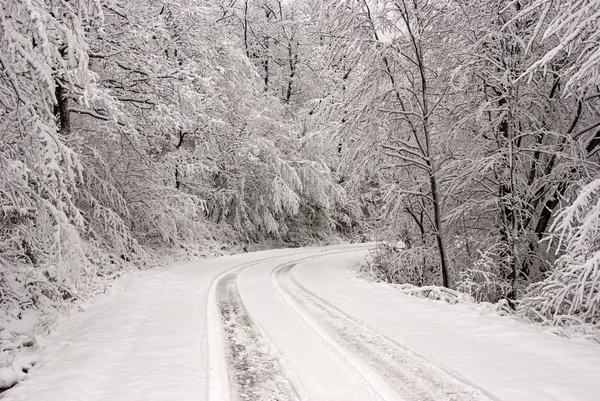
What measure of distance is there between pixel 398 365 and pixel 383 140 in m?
6.97

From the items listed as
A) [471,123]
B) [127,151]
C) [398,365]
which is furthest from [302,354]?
[127,151]

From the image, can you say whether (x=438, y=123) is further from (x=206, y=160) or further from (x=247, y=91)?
(x=247, y=91)

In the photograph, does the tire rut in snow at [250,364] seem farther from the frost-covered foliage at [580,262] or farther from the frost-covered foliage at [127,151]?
the frost-covered foliage at [580,262]

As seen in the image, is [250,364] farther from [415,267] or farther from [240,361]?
[415,267]

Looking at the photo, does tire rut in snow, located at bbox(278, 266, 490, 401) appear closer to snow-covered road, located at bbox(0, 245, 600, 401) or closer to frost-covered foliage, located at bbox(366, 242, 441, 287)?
snow-covered road, located at bbox(0, 245, 600, 401)

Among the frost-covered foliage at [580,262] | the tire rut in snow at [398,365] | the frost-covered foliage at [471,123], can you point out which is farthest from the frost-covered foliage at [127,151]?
the frost-covered foliage at [580,262]

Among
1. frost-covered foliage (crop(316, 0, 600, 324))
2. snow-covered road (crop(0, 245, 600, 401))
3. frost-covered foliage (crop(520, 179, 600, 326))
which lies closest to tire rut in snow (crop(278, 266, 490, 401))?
snow-covered road (crop(0, 245, 600, 401))

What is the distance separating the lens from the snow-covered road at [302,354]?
13.2ft

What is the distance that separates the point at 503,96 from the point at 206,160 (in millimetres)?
13972

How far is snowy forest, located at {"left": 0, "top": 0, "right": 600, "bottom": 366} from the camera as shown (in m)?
5.52

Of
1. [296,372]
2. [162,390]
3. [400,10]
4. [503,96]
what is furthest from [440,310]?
[400,10]

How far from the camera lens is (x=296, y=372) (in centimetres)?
450

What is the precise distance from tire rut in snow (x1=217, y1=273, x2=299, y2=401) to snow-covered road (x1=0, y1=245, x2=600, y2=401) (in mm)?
14

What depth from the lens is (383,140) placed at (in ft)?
34.9
